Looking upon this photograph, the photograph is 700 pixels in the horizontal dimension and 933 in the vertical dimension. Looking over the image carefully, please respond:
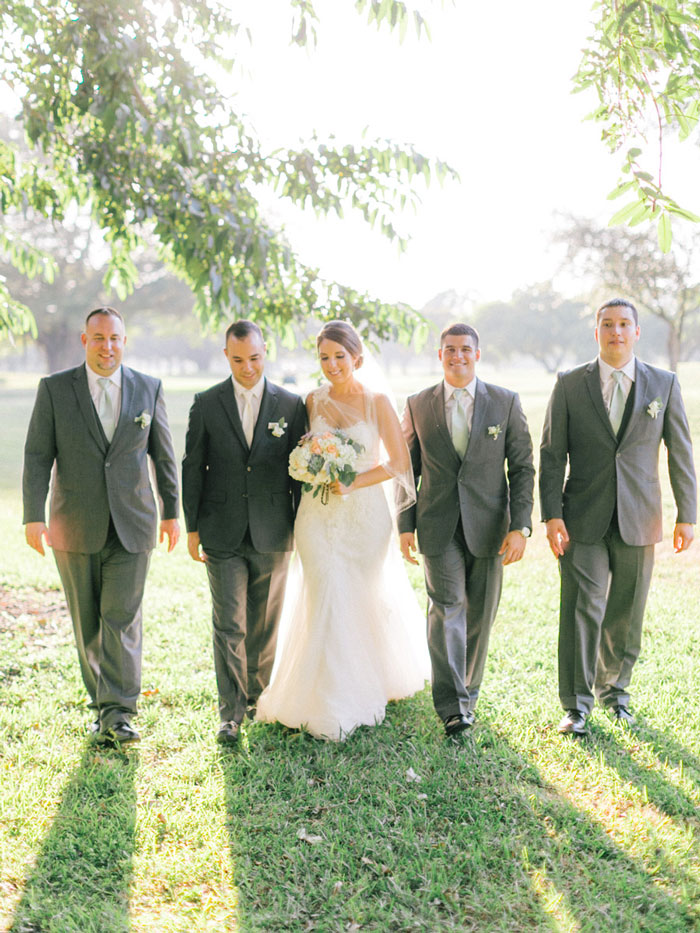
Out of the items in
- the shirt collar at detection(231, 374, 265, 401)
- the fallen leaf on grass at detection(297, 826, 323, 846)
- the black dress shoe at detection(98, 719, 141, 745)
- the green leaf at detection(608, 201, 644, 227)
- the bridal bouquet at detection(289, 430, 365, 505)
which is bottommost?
the fallen leaf on grass at detection(297, 826, 323, 846)

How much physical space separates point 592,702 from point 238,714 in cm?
228

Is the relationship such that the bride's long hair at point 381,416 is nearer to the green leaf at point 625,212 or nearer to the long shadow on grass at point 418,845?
the long shadow on grass at point 418,845

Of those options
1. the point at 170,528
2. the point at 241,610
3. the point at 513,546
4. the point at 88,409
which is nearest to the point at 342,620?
the point at 241,610

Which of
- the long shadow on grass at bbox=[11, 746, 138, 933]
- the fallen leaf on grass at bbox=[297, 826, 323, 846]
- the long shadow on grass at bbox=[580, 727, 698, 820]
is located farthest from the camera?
A: the long shadow on grass at bbox=[580, 727, 698, 820]

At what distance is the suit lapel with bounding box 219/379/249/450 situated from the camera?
5.51 metres

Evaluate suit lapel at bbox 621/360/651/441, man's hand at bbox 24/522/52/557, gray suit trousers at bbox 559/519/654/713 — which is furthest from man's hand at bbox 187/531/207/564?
suit lapel at bbox 621/360/651/441

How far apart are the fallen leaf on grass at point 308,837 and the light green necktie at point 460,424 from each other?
243 centimetres

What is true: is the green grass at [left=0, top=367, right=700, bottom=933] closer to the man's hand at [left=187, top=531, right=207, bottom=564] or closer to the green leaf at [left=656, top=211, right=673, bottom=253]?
the man's hand at [left=187, top=531, right=207, bottom=564]

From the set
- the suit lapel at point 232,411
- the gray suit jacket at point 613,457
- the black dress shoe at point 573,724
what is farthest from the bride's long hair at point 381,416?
the black dress shoe at point 573,724

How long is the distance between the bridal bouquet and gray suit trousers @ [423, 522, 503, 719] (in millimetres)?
841

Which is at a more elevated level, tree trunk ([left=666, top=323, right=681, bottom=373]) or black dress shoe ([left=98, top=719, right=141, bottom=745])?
tree trunk ([left=666, top=323, right=681, bottom=373])

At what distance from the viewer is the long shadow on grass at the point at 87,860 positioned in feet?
12.1

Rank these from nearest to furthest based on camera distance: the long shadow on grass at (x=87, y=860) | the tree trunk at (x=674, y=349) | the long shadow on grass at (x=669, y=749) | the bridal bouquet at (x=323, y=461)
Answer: the long shadow on grass at (x=87, y=860) < the long shadow on grass at (x=669, y=749) < the bridal bouquet at (x=323, y=461) < the tree trunk at (x=674, y=349)

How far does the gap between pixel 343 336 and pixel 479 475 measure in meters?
1.24
